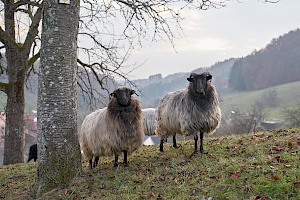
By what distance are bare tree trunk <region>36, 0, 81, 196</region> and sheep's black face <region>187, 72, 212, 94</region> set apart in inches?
129

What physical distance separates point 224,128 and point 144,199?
34.6 metres

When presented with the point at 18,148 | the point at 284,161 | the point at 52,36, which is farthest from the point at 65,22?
the point at 18,148

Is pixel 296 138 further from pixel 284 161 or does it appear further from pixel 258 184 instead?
pixel 258 184

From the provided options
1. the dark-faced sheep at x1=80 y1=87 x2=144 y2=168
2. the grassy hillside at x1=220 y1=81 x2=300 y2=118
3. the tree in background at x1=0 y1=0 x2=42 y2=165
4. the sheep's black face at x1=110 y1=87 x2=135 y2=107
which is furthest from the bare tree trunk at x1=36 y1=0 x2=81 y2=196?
the grassy hillside at x1=220 y1=81 x2=300 y2=118

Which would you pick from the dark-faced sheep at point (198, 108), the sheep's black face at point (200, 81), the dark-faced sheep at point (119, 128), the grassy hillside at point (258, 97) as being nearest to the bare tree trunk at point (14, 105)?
the dark-faced sheep at point (119, 128)

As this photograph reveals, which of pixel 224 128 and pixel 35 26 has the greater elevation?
pixel 35 26

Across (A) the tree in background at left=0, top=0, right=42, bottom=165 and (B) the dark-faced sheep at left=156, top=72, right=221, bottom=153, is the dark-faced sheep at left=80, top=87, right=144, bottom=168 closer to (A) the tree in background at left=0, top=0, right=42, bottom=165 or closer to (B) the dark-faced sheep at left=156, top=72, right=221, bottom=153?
(B) the dark-faced sheep at left=156, top=72, right=221, bottom=153

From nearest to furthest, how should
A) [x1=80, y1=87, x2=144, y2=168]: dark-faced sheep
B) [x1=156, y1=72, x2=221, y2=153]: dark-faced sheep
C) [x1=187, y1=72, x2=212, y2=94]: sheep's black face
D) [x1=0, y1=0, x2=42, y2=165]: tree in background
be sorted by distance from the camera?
[x1=80, y1=87, x2=144, y2=168]: dark-faced sheep
[x1=187, y1=72, x2=212, y2=94]: sheep's black face
[x1=156, y1=72, x2=221, y2=153]: dark-faced sheep
[x1=0, y1=0, x2=42, y2=165]: tree in background

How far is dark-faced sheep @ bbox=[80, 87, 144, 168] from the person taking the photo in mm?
7918

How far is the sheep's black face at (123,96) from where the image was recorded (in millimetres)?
Result: 7934

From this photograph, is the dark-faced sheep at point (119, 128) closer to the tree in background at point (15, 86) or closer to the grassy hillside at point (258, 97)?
the tree in background at point (15, 86)

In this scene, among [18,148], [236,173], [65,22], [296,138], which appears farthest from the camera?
[18,148]

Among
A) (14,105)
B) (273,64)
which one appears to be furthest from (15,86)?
(273,64)

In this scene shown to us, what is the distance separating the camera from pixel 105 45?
13180 millimetres
